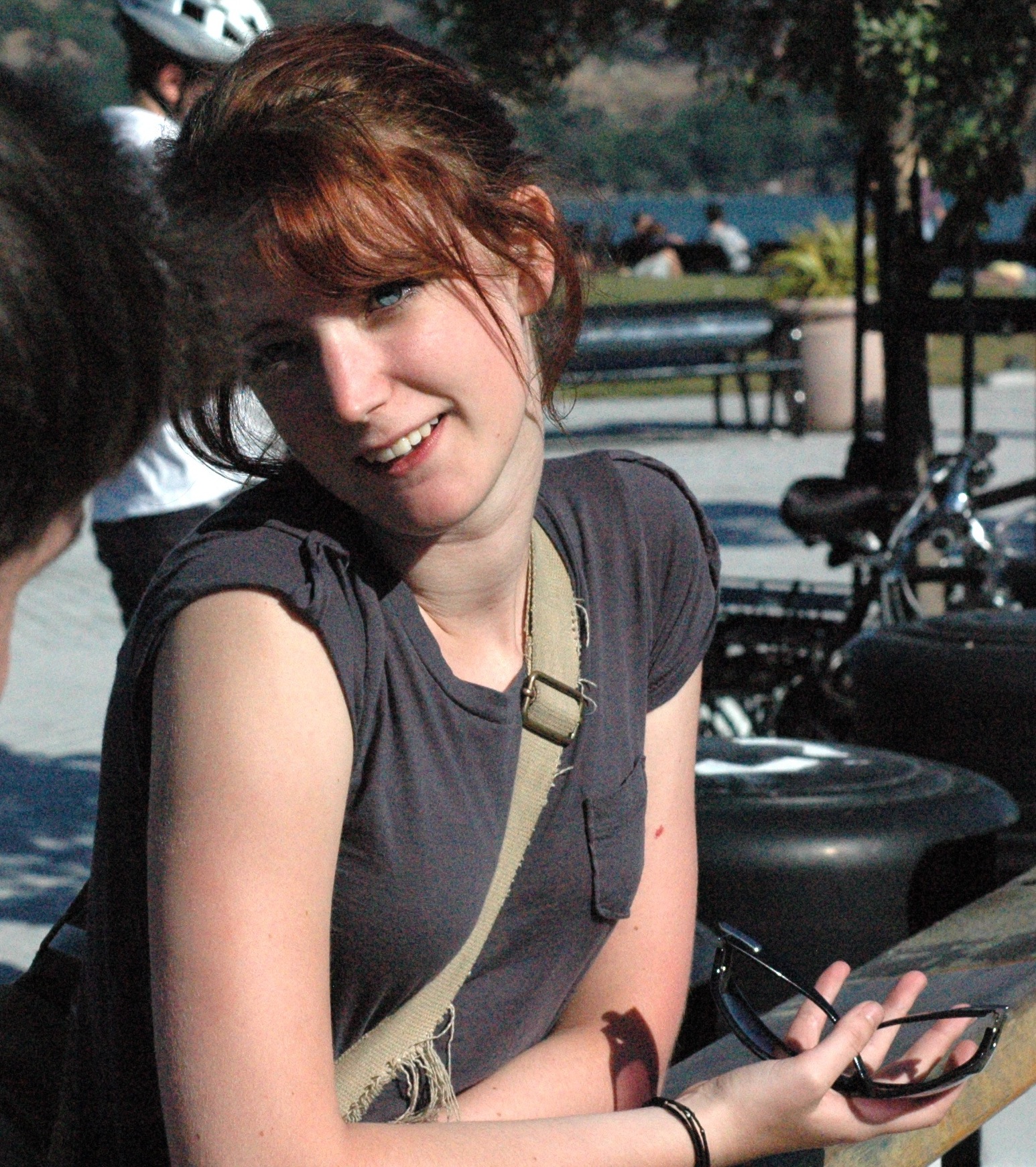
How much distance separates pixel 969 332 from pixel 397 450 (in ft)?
13.6

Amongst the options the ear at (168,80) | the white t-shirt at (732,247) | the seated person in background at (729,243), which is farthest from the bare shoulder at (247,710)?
the white t-shirt at (732,247)

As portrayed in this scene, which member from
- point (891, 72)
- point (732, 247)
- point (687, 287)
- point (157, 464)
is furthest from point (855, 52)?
point (732, 247)

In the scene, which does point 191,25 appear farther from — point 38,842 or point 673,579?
point 673,579

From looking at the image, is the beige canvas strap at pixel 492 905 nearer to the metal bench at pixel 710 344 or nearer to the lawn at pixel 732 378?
the lawn at pixel 732 378

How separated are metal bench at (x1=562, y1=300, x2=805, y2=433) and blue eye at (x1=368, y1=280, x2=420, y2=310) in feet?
45.8

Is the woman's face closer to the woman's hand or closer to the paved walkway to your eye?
the paved walkway

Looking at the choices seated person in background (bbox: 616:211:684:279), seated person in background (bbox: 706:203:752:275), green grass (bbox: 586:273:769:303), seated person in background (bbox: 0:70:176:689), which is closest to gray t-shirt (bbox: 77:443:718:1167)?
seated person in background (bbox: 0:70:176:689)

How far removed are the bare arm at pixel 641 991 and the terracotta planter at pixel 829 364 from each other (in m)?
14.2

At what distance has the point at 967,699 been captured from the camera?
11.0ft

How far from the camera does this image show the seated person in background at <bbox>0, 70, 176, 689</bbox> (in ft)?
3.02

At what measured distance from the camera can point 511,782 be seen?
1868mm

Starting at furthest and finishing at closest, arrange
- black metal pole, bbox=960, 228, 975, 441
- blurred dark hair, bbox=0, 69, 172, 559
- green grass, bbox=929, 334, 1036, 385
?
green grass, bbox=929, 334, 1036, 385 → black metal pole, bbox=960, 228, 975, 441 → blurred dark hair, bbox=0, 69, 172, 559

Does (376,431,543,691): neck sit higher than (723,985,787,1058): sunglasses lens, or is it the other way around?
(376,431,543,691): neck

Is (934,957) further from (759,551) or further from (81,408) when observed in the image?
(759,551)
